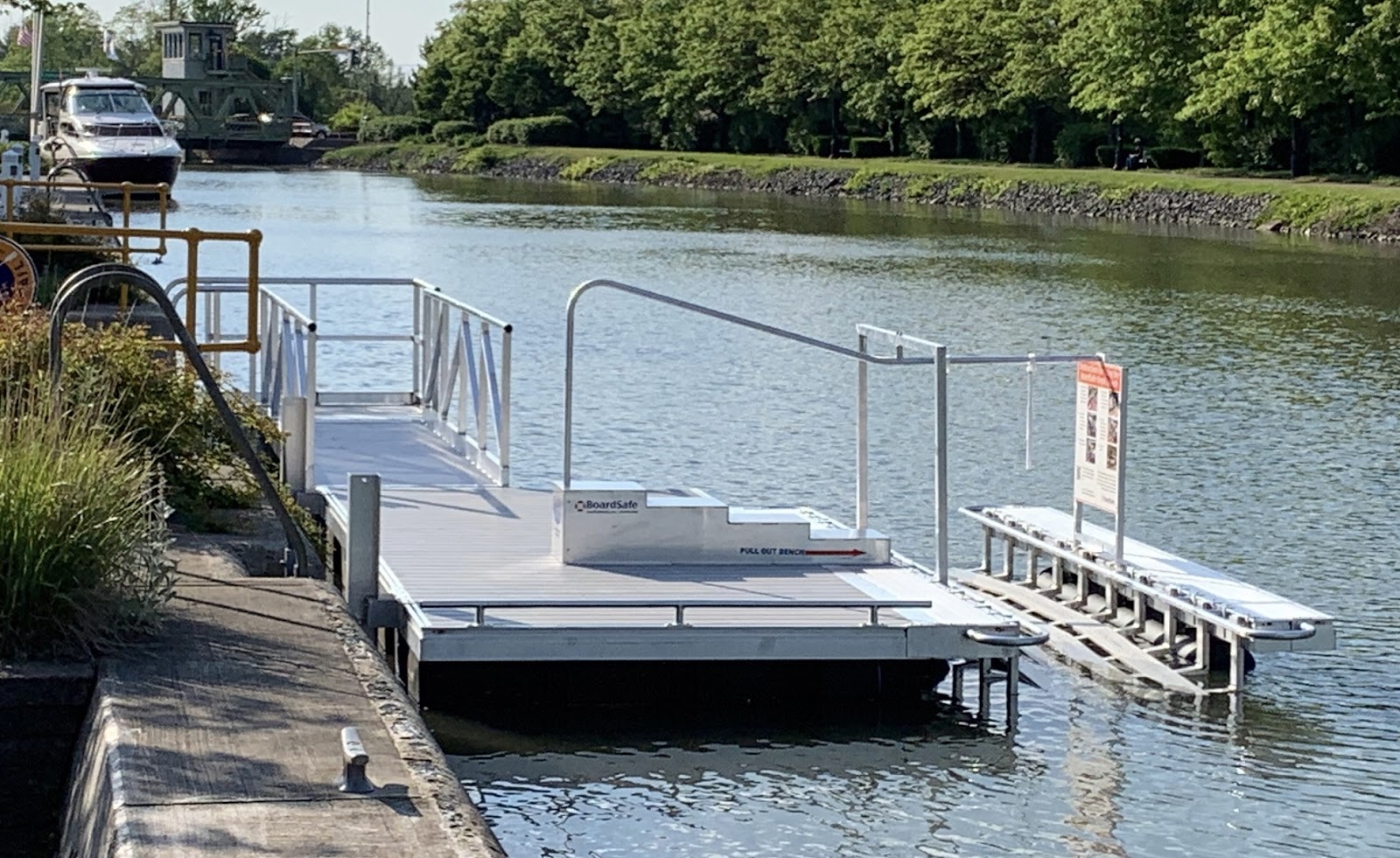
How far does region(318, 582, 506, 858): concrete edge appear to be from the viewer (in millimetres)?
6809

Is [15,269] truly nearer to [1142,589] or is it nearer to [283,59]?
[1142,589]

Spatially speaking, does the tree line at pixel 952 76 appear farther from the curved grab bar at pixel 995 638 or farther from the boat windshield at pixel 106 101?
the curved grab bar at pixel 995 638

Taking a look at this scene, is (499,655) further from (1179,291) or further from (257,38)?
(257,38)

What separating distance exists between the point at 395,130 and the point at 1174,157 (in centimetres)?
6580

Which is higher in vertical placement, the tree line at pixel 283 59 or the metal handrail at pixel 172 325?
the tree line at pixel 283 59

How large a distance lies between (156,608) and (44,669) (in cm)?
72

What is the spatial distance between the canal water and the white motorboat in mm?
2458

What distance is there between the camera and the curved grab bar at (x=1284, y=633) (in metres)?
12.2

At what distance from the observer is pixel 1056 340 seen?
34969 millimetres

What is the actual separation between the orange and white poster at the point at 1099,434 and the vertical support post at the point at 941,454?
915mm

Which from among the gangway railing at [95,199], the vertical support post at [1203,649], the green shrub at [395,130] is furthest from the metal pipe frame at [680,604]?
the green shrub at [395,130]

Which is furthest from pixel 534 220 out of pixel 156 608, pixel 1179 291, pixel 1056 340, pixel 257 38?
pixel 257 38

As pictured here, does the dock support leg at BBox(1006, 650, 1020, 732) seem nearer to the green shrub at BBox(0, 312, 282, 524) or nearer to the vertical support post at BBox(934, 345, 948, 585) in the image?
the vertical support post at BBox(934, 345, 948, 585)

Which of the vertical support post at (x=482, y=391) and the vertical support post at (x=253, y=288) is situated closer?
the vertical support post at (x=482, y=391)
